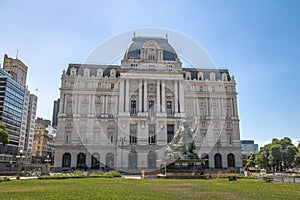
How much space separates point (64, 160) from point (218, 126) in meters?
37.9

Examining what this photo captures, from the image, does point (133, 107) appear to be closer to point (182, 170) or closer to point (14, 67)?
point (182, 170)

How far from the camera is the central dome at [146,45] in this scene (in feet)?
229

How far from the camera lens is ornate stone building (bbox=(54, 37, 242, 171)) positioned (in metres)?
62.9

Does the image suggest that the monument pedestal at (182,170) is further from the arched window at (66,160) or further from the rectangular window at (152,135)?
the arched window at (66,160)

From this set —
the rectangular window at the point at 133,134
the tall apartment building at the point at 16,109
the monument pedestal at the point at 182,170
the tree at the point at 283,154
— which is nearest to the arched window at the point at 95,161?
the rectangular window at the point at 133,134

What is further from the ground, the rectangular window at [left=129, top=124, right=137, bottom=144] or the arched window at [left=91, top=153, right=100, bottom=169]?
the rectangular window at [left=129, top=124, right=137, bottom=144]

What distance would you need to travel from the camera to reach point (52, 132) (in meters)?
146

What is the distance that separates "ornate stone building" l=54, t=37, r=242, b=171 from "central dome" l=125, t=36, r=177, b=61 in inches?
10.1

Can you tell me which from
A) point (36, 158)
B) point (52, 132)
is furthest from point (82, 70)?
point (52, 132)

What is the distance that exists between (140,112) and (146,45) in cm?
1746

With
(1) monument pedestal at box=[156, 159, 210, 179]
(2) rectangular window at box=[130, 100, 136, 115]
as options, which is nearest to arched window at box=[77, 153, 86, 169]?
(2) rectangular window at box=[130, 100, 136, 115]

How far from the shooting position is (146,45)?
6938 centimetres

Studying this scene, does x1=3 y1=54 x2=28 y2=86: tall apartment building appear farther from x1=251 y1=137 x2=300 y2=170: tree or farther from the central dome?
x1=251 y1=137 x2=300 y2=170: tree

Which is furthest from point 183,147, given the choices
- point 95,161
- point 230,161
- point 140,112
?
point 230,161
